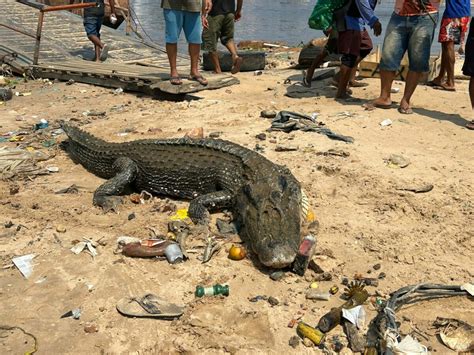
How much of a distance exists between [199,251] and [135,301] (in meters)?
0.76

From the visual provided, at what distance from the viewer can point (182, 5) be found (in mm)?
6980

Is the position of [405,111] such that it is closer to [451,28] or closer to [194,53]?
[451,28]

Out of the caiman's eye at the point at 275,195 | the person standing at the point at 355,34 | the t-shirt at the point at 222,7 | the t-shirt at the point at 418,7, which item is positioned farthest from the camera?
the t-shirt at the point at 222,7

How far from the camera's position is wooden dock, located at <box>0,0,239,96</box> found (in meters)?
8.23

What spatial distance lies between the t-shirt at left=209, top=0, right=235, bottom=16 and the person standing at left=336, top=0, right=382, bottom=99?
2.48 meters

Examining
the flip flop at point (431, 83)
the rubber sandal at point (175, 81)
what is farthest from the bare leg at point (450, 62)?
the rubber sandal at point (175, 81)

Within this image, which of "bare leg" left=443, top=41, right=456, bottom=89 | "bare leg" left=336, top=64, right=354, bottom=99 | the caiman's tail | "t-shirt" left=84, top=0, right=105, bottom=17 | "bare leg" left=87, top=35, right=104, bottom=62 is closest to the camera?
the caiman's tail

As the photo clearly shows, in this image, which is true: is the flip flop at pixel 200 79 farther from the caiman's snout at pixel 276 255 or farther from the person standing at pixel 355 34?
the caiman's snout at pixel 276 255

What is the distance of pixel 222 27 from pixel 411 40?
12.5 ft

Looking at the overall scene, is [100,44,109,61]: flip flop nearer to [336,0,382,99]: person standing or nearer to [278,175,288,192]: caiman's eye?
[336,0,382,99]: person standing

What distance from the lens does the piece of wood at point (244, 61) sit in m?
9.88

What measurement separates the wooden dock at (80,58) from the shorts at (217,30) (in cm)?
71

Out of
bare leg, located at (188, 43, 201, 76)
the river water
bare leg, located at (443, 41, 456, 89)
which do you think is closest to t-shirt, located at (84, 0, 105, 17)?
bare leg, located at (188, 43, 201, 76)

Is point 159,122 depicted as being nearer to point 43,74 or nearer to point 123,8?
point 43,74
